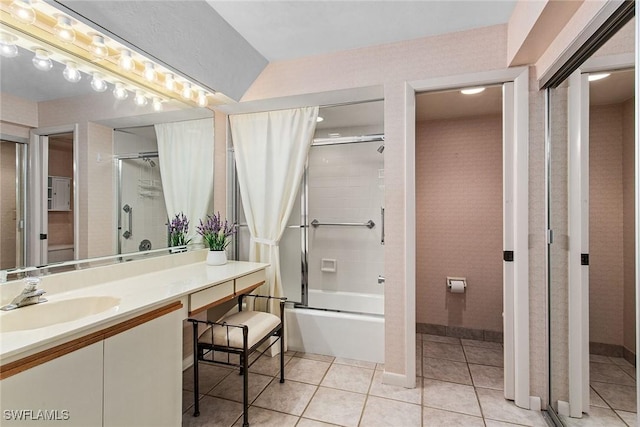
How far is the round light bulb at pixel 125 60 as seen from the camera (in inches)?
68.6

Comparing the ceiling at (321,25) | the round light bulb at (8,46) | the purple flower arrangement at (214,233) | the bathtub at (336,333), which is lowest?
the bathtub at (336,333)

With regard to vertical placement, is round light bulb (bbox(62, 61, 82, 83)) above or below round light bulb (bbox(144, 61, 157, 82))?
below

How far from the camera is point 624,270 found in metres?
1.15

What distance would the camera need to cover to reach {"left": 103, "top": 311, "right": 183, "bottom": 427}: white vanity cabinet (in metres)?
1.22

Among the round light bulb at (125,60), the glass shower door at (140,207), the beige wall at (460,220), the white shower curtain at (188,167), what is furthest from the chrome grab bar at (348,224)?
the round light bulb at (125,60)

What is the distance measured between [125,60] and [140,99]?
27 cm

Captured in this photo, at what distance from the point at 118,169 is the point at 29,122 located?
1.62 feet

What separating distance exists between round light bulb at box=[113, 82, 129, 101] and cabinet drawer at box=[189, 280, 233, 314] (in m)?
1.28

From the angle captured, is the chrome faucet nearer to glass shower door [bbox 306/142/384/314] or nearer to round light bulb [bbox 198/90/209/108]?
round light bulb [bbox 198/90/209/108]

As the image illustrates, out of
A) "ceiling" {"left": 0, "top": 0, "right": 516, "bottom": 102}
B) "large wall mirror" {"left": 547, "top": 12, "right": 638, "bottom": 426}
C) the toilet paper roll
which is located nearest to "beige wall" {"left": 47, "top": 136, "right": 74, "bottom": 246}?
"ceiling" {"left": 0, "top": 0, "right": 516, "bottom": 102}

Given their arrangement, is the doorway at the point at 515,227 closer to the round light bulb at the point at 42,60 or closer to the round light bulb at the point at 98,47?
the round light bulb at the point at 98,47

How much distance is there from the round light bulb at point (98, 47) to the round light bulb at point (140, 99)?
0.31 m

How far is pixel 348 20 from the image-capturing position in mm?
1861

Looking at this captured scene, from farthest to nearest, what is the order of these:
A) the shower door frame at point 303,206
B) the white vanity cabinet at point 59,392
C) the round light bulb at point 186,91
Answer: the shower door frame at point 303,206, the round light bulb at point 186,91, the white vanity cabinet at point 59,392
